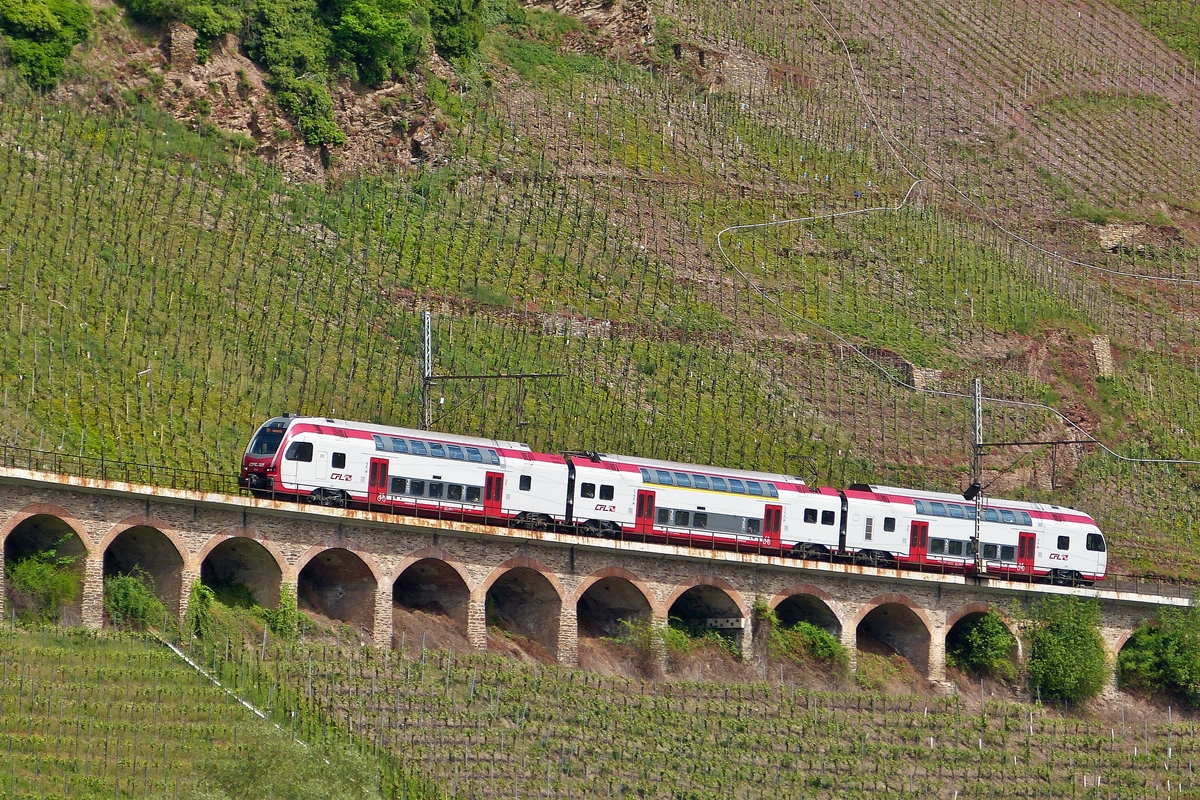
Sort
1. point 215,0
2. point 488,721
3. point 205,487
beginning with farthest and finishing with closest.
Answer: point 215,0
point 205,487
point 488,721

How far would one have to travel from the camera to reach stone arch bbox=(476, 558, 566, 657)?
80.1m

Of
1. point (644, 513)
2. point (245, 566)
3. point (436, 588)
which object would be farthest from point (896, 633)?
point (245, 566)

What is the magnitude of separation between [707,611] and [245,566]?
64.1 ft

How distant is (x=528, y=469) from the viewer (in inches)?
3162

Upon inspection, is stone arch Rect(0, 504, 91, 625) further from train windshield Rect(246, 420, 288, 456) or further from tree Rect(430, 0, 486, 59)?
tree Rect(430, 0, 486, 59)

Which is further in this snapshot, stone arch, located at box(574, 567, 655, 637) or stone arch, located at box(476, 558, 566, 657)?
stone arch, located at box(574, 567, 655, 637)

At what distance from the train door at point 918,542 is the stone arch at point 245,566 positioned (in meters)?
27.5

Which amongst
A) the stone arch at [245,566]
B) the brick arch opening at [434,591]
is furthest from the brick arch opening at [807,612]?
the stone arch at [245,566]

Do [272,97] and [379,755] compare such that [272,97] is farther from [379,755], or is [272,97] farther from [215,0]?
[379,755]

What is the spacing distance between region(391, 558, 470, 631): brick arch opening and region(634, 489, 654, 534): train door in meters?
7.70

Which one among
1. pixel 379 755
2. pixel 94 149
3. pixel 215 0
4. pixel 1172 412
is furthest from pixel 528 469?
pixel 1172 412

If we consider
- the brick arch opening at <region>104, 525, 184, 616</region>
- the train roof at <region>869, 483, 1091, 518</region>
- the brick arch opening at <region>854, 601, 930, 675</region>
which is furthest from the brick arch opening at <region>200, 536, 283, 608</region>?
the train roof at <region>869, 483, 1091, 518</region>

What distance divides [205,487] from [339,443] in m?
6.16

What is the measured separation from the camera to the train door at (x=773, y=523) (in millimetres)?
85562
